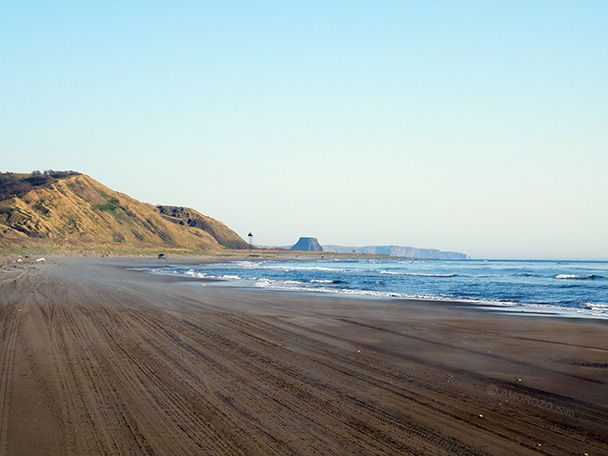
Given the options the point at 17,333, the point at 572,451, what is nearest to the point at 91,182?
the point at 17,333

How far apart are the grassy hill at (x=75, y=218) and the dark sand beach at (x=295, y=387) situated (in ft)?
226

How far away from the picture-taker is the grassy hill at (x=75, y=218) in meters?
87.2

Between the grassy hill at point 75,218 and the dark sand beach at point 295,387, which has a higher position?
the grassy hill at point 75,218

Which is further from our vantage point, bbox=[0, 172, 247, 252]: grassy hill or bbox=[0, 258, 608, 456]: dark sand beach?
bbox=[0, 172, 247, 252]: grassy hill

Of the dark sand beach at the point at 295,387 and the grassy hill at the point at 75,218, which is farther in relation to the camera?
the grassy hill at the point at 75,218

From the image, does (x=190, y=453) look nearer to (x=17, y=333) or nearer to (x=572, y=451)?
(x=572, y=451)

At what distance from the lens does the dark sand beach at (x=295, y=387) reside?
185 inches

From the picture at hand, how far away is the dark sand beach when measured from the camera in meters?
4.71

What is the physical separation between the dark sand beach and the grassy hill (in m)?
69.0

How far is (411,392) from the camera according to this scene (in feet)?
21.0

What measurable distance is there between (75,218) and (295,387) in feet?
373

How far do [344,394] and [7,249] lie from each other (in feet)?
236

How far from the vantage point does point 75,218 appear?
105000 millimetres

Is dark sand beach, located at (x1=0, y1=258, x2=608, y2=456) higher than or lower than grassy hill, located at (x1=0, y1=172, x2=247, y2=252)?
lower
